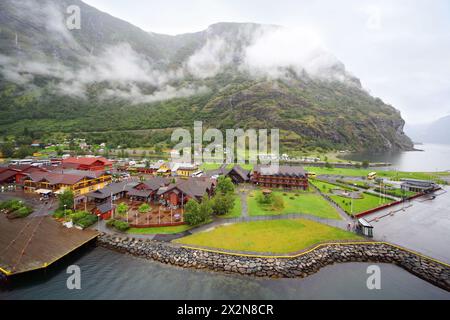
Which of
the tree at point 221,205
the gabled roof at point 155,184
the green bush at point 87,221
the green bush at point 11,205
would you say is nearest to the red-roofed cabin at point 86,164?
the green bush at point 11,205

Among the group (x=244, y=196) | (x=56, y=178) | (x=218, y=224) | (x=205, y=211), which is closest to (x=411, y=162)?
(x=244, y=196)

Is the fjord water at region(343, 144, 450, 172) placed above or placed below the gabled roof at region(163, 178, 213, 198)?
above

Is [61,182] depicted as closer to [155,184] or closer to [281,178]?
[155,184]

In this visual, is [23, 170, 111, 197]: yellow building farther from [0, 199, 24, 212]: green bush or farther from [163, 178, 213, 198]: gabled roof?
[163, 178, 213, 198]: gabled roof

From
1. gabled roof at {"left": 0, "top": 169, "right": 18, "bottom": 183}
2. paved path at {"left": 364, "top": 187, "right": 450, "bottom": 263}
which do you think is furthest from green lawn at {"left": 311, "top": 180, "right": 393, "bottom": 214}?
gabled roof at {"left": 0, "top": 169, "right": 18, "bottom": 183}

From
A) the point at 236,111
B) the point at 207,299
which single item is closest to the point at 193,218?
the point at 207,299
